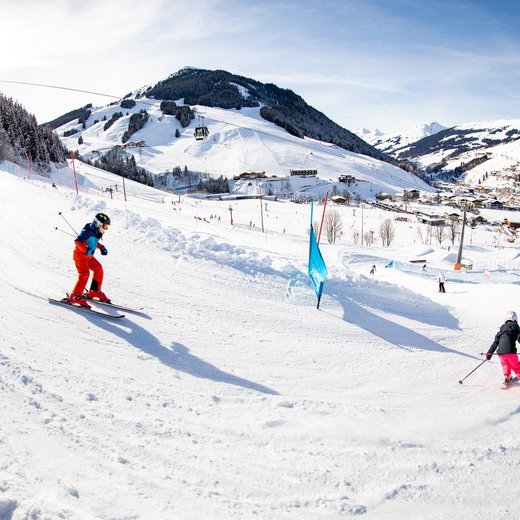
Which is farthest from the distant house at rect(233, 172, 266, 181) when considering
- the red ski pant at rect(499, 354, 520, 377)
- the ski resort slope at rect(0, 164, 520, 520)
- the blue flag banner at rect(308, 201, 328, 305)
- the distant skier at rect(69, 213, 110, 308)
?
the red ski pant at rect(499, 354, 520, 377)

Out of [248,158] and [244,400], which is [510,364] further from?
[248,158]

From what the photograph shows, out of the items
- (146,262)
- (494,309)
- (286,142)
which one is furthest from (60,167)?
(286,142)

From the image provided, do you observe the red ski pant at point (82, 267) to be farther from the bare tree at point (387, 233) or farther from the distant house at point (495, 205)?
the distant house at point (495, 205)

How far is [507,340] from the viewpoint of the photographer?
634 cm

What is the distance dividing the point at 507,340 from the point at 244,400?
4.51 metres

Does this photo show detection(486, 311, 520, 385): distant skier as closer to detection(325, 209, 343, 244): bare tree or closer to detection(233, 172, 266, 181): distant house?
detection(325, 209, 343, 244): bare tree

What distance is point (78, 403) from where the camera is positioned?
14.9 feet

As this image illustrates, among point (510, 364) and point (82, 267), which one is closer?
point (510, 364)

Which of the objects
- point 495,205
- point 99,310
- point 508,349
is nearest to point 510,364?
point 508,349

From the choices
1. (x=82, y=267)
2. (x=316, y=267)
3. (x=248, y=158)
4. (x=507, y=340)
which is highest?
(x=248, y=158)

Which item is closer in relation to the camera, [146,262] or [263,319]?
[263,319]

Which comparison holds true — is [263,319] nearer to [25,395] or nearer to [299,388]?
[299,388]

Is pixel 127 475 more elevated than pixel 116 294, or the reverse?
pixel 116 294

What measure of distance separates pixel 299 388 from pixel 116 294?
4623mm
